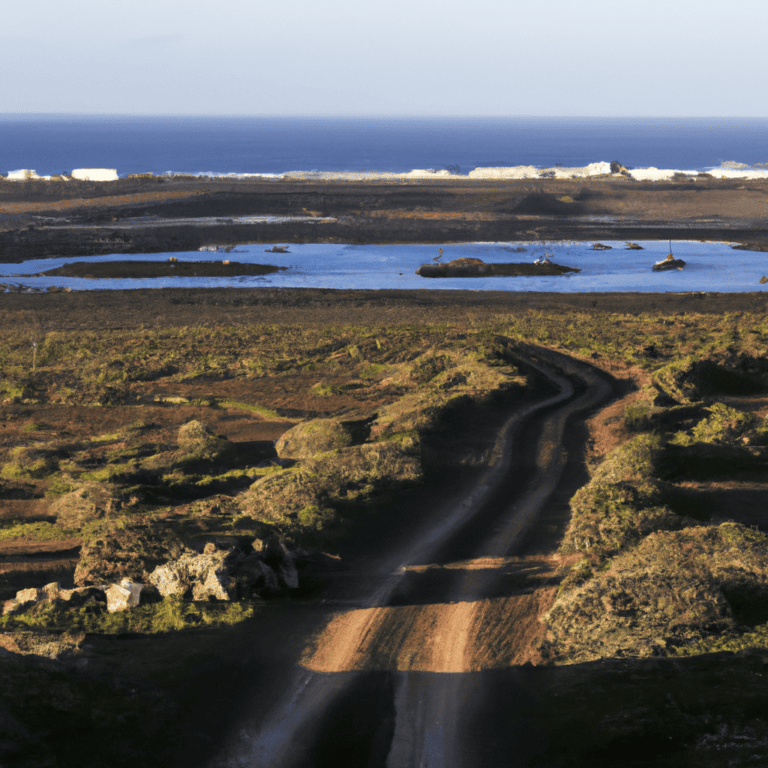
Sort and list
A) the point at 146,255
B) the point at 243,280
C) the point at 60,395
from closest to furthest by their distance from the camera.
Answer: the point at 60,395 → the point at 243,280 → the point at 146,255

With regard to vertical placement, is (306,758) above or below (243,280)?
below

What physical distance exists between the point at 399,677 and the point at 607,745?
3.27 m

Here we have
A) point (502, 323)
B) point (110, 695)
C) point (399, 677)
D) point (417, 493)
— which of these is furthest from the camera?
point (502, 323)

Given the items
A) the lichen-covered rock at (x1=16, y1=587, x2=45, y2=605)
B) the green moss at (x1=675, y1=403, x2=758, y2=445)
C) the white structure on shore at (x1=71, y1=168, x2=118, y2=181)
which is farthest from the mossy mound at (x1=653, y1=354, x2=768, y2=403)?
the white structure on shore at (x1=71, y1=168, x2=118, y2=181)

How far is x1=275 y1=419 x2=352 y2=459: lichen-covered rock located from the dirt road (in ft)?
16.1

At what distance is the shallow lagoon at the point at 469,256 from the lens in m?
55.0

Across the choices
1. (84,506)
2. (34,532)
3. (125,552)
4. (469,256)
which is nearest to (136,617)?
(125,552)

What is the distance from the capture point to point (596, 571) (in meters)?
15.4

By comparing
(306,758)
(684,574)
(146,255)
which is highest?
(146,255)

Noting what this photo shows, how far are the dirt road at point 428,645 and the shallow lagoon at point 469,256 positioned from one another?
121 ft

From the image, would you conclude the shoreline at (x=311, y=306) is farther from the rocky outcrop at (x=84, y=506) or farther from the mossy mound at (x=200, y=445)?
the rocky outcrop at (x=84, y=506)

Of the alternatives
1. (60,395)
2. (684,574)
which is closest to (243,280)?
(60,395)

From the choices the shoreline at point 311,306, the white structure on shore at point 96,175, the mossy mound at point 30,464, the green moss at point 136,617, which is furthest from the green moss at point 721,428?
the white structure on shore at point 96,175

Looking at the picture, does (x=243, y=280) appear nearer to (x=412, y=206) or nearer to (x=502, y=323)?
(x=502, y=323)
